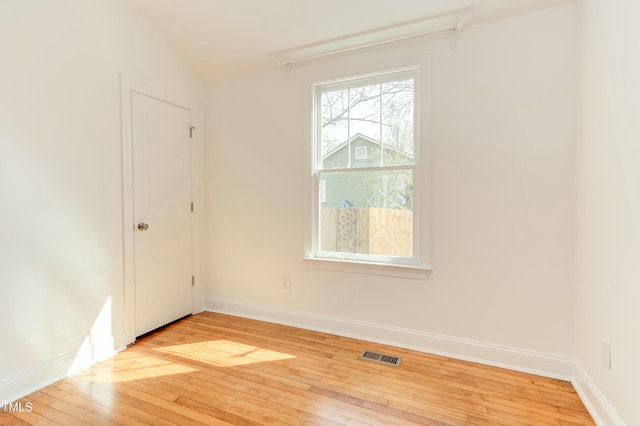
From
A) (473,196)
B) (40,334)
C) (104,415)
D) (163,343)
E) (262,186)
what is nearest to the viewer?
(104,415)

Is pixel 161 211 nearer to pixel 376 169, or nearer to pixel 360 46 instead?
pixel 376 169

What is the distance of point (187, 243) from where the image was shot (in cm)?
319

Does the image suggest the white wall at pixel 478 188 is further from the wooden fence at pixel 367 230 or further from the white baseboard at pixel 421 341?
the wooden fence at pixel 367 230

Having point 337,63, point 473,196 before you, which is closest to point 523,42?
point 473,196

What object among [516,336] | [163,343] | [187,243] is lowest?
[163,343]

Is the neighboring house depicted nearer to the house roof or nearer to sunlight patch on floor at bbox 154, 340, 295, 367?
the house roof

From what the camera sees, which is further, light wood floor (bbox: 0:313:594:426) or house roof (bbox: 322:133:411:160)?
house roof (bbox: 322:133:411:160)

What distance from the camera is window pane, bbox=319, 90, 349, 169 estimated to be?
2.81 meters

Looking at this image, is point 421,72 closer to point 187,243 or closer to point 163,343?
point 187,243

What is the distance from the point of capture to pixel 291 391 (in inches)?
76.8

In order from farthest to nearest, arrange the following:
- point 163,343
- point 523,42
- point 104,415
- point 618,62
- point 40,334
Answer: point 163,343
point 523,42
point 40,334
point 104,415
point 618,62

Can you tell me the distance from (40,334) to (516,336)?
3.26 meters

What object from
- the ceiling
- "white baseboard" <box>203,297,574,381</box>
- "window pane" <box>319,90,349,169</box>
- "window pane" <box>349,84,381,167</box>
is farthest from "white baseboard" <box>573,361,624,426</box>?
the ceiling

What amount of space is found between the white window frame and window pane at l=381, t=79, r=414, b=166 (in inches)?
2.1
